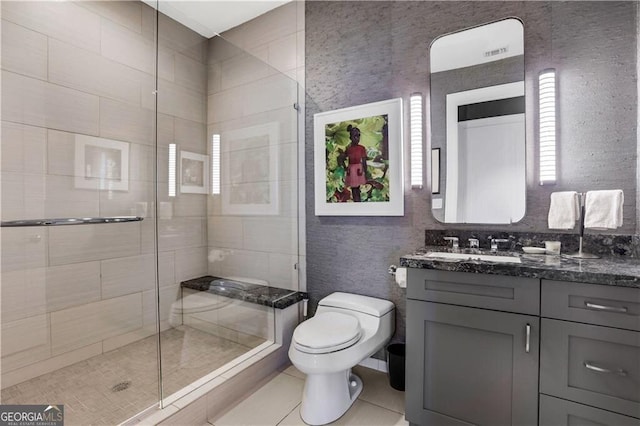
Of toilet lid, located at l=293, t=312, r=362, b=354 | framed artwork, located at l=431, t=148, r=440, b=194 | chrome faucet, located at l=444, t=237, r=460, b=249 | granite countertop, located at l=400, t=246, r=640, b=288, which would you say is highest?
framed artwork, located at l=431, t=148, r=440, b=194

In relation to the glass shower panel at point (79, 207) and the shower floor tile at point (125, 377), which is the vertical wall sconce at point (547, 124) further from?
the glass shower panel at point (79, 207)

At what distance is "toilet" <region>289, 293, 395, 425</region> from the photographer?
1.54 m

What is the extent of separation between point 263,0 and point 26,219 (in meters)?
2.28

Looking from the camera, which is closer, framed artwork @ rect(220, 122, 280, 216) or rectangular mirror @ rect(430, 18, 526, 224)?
rectangular mirror @ rect(430, 18, 526, 224)

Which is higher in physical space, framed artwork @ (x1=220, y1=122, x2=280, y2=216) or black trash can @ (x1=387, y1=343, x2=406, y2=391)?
framed artwork @ (x1=220, y1=122, x2=280, y2=216)

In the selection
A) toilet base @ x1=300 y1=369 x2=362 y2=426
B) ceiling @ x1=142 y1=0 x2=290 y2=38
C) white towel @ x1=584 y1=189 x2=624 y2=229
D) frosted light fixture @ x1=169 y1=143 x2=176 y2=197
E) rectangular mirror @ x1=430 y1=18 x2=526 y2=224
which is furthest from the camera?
ceiling @ x1=142 y1=0 x2=290 y2=38

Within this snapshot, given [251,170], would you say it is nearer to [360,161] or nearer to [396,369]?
[360,161]

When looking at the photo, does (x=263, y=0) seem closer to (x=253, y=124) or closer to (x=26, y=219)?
(x=253, y=124)

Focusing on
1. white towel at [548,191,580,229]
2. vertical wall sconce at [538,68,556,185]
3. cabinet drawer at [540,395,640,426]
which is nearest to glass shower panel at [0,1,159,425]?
cabinet drawer at [540,395,640,426]

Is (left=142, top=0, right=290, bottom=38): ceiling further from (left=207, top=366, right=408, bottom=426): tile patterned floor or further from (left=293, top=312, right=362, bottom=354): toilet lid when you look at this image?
(left=207, top=366, right=408, bottom=426): tile patterned floor

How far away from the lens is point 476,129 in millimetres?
1806

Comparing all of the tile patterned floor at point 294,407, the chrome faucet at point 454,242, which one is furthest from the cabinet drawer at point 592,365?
the tile patterned floor at point 294,407

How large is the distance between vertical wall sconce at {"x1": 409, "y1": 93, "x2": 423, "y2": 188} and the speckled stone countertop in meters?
1.25

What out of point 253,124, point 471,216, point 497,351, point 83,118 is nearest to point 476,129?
point 471,216
